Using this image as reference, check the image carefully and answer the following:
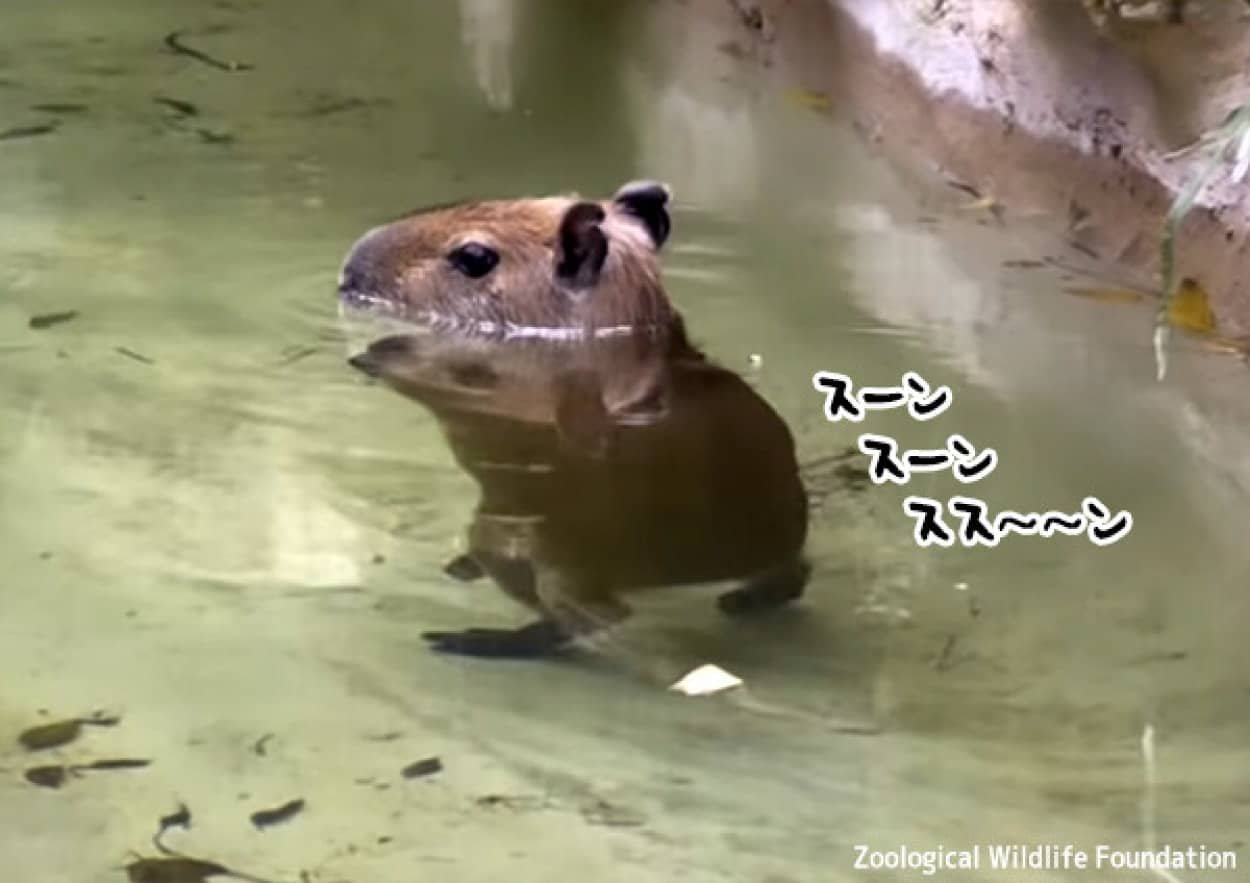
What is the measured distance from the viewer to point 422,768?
1.88 m

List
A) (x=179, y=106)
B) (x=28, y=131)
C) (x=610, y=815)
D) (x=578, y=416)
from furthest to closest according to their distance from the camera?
(x=179, y=106), (x=28, y=131), (x=578, y=416), (x=610, y=815)

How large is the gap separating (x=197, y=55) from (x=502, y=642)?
3.45 m

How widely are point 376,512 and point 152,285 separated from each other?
40.3 inches

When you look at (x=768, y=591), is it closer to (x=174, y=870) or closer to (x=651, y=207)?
(x=174, y=870)

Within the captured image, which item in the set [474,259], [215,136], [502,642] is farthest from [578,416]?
[215,136]

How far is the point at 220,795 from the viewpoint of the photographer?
182 cm

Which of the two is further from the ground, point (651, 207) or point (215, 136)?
point (651, 207)

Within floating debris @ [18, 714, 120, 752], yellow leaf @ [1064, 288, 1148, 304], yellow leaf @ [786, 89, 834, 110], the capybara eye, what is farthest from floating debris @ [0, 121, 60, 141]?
floating debris @ [18, 714, 120, 752]

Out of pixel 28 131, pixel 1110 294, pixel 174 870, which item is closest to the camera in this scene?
pixel 174 870

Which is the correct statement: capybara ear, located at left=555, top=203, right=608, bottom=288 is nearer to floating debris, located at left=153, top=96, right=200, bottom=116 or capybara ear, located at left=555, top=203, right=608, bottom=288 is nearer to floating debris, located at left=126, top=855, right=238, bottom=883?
floating debris, located at left=153, top=96, right=200, bottom=116

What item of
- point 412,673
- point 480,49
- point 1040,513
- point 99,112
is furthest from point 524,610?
point 480,49

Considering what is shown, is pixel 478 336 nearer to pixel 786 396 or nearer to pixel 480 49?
pixel 786 396

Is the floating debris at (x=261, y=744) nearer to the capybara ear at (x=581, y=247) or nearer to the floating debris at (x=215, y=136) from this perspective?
the capybara ear at (x=581, y=247)

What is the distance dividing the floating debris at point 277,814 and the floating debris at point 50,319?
4.92 ft
